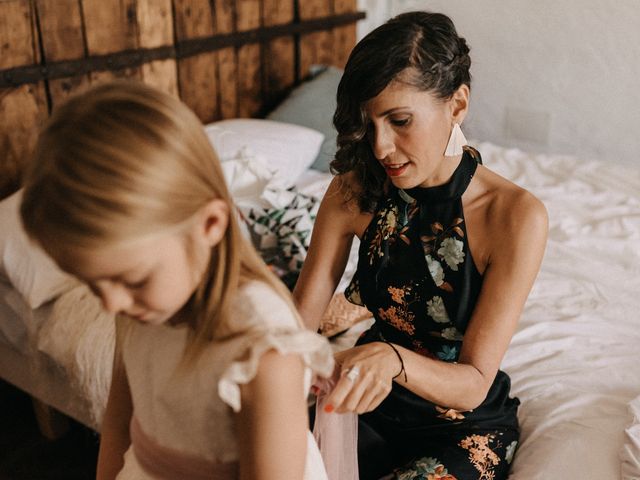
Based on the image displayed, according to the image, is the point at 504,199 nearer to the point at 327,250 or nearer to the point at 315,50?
the point at 327,250

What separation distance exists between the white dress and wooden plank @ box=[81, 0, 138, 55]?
1.53m

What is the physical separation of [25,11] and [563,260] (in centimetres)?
168

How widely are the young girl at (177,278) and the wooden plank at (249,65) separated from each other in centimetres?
207

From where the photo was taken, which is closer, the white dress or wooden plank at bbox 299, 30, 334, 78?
the white dress

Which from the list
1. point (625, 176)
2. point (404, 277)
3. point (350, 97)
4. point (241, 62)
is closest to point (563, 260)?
point (625, 176)

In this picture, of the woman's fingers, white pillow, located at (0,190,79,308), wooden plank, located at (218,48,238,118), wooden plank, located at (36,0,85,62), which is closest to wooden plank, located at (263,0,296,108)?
wooden plank, located at (218,48,238,118)

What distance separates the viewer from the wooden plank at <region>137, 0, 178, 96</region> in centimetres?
232

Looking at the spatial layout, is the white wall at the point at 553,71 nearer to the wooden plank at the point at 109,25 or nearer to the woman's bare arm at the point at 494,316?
the wooden plank at the point at 109,25

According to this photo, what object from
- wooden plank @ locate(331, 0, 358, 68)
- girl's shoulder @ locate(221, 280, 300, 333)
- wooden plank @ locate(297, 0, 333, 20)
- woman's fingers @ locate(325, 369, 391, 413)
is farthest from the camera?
wooden plank @ locate(331, 0, 358, 68)

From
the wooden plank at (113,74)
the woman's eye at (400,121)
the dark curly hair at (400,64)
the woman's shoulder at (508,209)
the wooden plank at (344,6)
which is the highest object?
the dark curly hair at (400,64)

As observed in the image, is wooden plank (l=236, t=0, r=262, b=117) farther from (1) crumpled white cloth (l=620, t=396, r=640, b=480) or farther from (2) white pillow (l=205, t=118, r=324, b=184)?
(1) crumpled white cloth (l=620, t=396, r=640, b=480)

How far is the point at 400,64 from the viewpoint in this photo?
1.15 m

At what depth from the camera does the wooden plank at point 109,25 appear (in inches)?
85.0

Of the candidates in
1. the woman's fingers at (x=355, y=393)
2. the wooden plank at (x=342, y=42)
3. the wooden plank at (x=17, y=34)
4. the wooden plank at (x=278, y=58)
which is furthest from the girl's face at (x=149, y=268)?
the wooden plank at (x=342, y=42)
